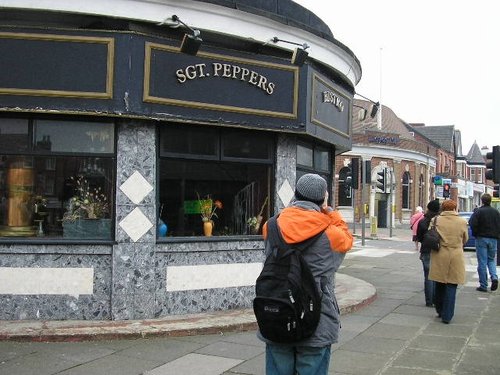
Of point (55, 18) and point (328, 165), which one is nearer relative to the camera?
point (55, 18)

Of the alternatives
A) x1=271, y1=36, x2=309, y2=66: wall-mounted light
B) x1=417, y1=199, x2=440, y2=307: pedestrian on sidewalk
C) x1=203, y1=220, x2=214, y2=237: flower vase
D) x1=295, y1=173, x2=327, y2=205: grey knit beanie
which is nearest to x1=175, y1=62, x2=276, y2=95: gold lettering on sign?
x1=271, y1=36, x2=309, y2=66: wall-mounted light

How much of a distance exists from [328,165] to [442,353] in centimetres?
506

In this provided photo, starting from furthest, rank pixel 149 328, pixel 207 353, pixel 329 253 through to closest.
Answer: pixel 149 328, pixel 207 353, pixel 329 253

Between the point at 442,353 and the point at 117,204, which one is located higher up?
the point at 117,204

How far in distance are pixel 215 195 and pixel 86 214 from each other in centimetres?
184

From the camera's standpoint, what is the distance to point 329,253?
3633 mm

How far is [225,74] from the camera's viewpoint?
791 centimetres

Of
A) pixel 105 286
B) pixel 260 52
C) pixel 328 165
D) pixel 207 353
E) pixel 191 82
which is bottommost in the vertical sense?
pixel 207 353

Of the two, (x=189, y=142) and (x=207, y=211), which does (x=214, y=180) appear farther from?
(x=189, y=142)

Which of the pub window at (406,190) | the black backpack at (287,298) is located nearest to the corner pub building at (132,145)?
the black backpack at (287,298)

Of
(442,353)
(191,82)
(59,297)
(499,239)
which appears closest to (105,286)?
(59,297)

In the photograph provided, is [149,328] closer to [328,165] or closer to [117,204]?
[117,204]

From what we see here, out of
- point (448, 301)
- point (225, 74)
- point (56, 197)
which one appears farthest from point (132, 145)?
point (448, 301)

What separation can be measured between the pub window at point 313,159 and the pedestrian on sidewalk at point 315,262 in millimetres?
5464
